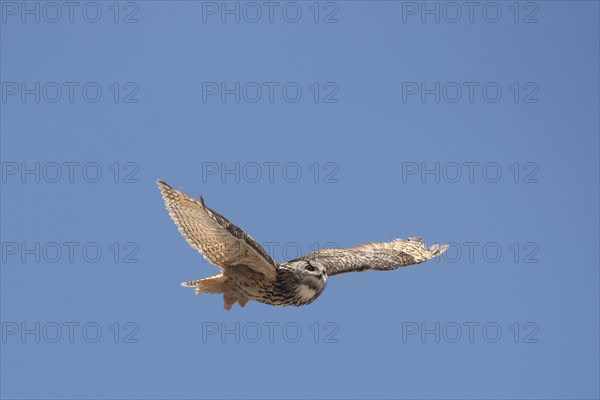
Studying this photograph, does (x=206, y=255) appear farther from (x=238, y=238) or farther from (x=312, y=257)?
(x=312, y=257)

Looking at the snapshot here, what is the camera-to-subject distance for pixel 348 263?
64.8ft

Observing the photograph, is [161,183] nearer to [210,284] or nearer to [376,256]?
[210,284]

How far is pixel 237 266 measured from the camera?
1716cm

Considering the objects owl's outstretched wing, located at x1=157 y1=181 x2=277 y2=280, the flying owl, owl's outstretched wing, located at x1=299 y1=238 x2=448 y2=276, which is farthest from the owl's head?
owl's outstretched wing, located at x1=299 y1=238 x2=448 y2=276

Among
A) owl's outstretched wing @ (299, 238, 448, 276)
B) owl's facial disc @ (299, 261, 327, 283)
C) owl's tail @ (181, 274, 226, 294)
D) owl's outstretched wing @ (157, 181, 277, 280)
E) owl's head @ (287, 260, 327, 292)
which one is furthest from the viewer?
owl's outstretched wing @ (299, 238, 448, 276)

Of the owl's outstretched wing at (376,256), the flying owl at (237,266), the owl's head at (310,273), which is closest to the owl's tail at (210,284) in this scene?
the flying owl at (237,266)

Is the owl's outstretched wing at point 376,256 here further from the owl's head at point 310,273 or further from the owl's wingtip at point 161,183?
the owl's wingtip at point 161,183

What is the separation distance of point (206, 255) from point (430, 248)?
6535mm

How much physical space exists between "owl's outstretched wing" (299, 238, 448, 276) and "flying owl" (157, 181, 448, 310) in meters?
1.61

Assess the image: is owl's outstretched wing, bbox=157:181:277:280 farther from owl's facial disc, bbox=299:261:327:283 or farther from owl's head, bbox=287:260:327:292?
owl's facial disc, bbox=299:261:327:283

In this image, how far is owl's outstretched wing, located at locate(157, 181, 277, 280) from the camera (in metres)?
15.9

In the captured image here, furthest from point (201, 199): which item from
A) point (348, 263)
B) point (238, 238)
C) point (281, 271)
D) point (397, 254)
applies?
point (397, 254)

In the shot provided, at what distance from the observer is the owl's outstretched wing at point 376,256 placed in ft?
64.3

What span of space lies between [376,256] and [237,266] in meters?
4.61
